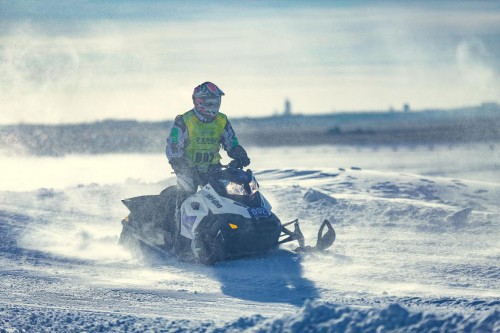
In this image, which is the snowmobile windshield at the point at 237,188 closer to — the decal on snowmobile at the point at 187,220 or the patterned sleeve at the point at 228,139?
the decal on snowmobile at the point at 187,220

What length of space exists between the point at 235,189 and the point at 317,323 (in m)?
4.18

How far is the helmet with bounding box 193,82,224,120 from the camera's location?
1090cm

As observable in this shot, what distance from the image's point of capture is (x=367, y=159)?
30.3 meters

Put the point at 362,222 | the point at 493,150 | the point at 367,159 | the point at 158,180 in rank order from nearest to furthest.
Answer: the point at 362,222
the point at 158,180
the point at 367,159
the point at 493,150

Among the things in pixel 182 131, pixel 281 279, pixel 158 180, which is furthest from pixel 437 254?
pixel 158 180

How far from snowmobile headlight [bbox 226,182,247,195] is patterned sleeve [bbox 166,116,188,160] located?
884mm

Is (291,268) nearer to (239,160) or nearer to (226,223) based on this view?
(226,223)

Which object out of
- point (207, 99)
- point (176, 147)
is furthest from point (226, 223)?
point (207, 99)

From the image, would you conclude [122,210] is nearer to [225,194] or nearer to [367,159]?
[225,194]

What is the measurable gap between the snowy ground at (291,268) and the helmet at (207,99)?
194 centimetres

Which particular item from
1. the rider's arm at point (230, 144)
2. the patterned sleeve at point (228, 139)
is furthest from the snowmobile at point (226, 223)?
the patterned sleeve at point (228, 139)

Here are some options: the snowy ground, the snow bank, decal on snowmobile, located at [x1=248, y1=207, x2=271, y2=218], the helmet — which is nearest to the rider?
the helmet

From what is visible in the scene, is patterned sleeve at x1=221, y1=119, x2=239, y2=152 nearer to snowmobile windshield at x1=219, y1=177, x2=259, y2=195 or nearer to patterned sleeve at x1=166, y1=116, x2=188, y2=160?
patterned sleeve at x1=166, y1=116, x2=188, y2=160

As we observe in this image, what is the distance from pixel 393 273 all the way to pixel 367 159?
69.0 feet
